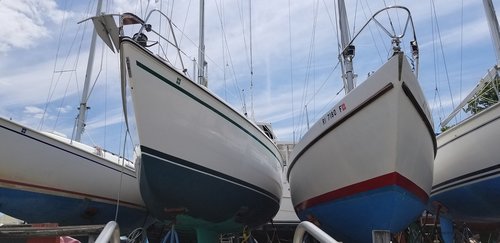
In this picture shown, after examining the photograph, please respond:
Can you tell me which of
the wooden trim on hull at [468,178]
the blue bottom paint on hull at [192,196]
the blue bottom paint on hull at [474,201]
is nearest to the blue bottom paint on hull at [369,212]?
the blue bottom paint on hull at [192,196]

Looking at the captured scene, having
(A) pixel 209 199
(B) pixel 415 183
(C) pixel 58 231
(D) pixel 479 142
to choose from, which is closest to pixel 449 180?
(D) pixel 479 142

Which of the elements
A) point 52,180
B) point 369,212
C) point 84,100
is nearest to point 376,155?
point 369,212

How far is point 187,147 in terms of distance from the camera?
4375 millimetres

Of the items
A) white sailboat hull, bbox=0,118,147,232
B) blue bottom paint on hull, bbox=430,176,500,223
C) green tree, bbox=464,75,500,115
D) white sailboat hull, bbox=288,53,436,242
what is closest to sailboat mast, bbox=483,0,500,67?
green tree, bbox=464,75,500,115

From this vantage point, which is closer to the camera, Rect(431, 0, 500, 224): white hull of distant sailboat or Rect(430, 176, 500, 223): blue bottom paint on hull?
Rect(431, 0, 500, 224): white hull of distant sailboat

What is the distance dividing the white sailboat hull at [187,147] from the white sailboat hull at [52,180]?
1.16 meters

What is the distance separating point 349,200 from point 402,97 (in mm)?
1429

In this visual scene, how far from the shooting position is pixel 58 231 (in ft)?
7.50

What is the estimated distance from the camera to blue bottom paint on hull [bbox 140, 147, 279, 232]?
436cm

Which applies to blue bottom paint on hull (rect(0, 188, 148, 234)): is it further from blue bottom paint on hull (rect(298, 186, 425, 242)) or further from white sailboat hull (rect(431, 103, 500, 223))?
white sailboat hull (rect(431, 103, 500, 223))

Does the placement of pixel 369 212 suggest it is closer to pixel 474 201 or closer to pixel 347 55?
pixel 347 55

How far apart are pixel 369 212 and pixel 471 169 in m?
2.59

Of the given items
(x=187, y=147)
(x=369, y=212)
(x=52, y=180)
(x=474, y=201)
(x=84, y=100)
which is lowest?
(x=369, y=212)

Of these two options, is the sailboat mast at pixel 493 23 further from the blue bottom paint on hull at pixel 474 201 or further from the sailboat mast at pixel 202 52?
the sailboat mast at pixel 202 52
